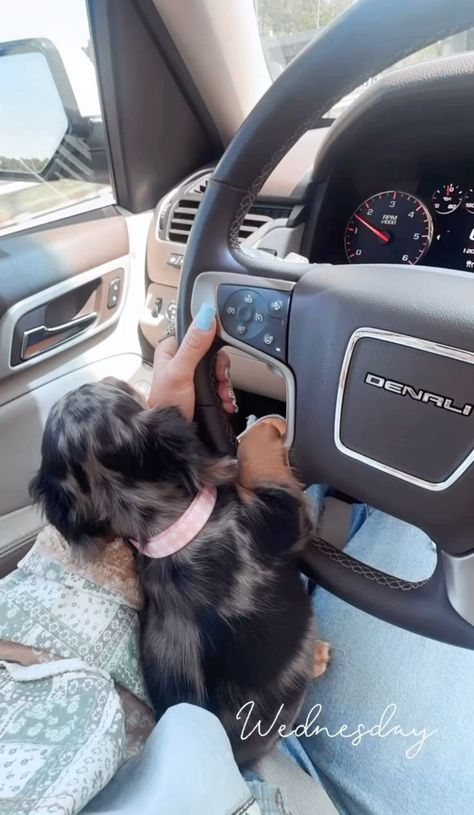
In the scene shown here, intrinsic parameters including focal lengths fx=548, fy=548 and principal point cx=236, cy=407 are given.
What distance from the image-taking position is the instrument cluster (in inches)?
42.9

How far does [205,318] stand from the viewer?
2.44 feet

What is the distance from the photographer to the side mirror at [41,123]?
1421 mm

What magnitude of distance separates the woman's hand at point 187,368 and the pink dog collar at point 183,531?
128mm

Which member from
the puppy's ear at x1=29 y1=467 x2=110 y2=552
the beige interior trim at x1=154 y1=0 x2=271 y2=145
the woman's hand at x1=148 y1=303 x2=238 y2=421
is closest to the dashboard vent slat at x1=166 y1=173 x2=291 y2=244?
the beige interior trim at x1=154 y1=0 x2=271 y2=145

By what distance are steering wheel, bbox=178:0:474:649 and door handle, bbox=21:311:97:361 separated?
632 millimetres

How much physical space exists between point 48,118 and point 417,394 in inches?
55.3

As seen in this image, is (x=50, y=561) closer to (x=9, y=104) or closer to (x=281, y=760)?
(x=281, y=760)

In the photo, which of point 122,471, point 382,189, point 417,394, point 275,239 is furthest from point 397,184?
point 122,471

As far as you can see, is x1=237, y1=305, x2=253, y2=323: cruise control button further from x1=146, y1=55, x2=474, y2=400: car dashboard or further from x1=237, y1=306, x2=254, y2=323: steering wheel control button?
x1=146, y1=55, x2=474, y2=400: car dashboard

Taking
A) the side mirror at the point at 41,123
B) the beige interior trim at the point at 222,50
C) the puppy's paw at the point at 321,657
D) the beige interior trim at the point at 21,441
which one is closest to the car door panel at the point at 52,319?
the beige interior trim at the point at 21,441

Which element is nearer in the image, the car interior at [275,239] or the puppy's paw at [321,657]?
the car interior at [275,239]

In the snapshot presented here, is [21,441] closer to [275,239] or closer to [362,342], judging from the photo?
[275,239]

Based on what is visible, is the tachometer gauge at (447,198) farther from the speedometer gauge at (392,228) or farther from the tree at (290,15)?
the tree at (290,15)

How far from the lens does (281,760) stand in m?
0.75
